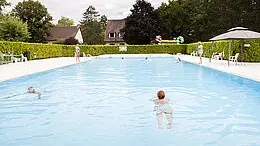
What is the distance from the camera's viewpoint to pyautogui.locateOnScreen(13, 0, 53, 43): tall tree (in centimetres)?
5353

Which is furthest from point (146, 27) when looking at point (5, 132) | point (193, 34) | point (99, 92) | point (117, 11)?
point (5, 132)

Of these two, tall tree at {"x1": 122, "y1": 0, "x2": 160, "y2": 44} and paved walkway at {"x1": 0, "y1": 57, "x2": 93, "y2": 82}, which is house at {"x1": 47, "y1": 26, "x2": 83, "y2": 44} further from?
paved walkway at {"x1": 0, "y1": 57, "x2": 93, "y2": 82}

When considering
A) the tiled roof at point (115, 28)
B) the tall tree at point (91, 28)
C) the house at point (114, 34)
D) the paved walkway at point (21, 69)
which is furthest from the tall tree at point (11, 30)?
the tall tree at point (91, 28)

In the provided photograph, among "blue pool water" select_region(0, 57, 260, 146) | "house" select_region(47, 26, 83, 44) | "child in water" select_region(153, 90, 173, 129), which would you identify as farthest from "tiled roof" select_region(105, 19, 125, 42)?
"child in water" select_region(153, 90, 173, 129)

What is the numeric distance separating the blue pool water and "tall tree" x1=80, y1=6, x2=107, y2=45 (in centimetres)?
7492

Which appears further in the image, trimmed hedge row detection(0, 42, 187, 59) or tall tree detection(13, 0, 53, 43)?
tall tree detection(13, 0, 53, 43)

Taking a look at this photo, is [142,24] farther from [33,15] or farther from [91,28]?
[91,28]

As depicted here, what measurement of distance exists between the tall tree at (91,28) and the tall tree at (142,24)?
29.4m

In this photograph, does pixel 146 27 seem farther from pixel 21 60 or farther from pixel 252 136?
pixel 252 136

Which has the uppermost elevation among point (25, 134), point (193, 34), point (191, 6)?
point (191, 6)

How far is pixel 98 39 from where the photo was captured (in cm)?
8606

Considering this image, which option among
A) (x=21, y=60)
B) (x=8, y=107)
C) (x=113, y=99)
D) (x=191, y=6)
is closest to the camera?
(x=8, y=107)

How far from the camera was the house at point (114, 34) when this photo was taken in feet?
227

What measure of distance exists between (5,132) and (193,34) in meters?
52.5
